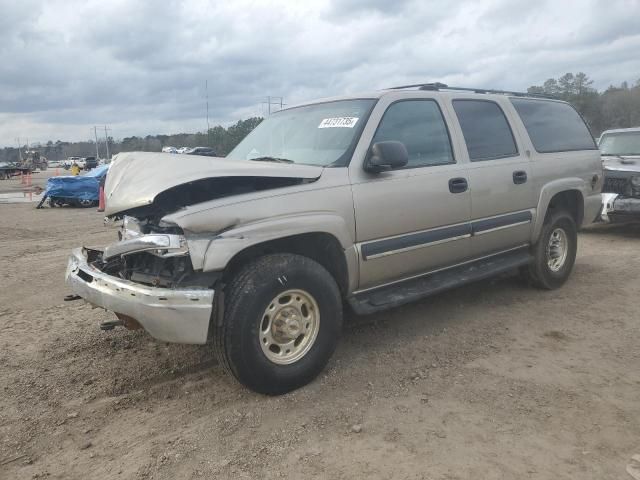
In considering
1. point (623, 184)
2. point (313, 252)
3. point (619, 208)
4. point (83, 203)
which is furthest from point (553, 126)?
point (83, 203)

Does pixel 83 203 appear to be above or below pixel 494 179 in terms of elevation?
below

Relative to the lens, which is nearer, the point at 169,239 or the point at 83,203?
the point at 169,239

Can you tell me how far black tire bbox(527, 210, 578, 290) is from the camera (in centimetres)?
533

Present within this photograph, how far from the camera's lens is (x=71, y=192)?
16.2 m

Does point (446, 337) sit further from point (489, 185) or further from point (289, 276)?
point (289, 276)

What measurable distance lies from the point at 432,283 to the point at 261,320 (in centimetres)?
168

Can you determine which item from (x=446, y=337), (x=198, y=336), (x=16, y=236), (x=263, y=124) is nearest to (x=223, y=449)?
(x=198, y=336)

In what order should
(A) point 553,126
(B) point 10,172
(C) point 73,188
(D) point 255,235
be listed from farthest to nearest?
(B) point 10,172, (C) point 73,188, (A) point 553,126, (D) point 255,235

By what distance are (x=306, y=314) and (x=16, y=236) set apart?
905cm

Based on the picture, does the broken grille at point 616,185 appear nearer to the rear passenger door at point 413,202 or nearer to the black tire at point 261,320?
the rear passenger door at point 413,202

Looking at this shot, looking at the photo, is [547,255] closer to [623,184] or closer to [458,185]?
[458,185]

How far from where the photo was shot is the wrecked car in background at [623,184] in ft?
27.1

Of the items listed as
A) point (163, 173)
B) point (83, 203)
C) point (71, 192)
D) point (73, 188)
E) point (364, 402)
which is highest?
point (163, 173)

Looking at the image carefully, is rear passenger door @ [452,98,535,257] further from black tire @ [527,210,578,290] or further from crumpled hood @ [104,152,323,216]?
crumpled hood @ [104,152,323,216]
